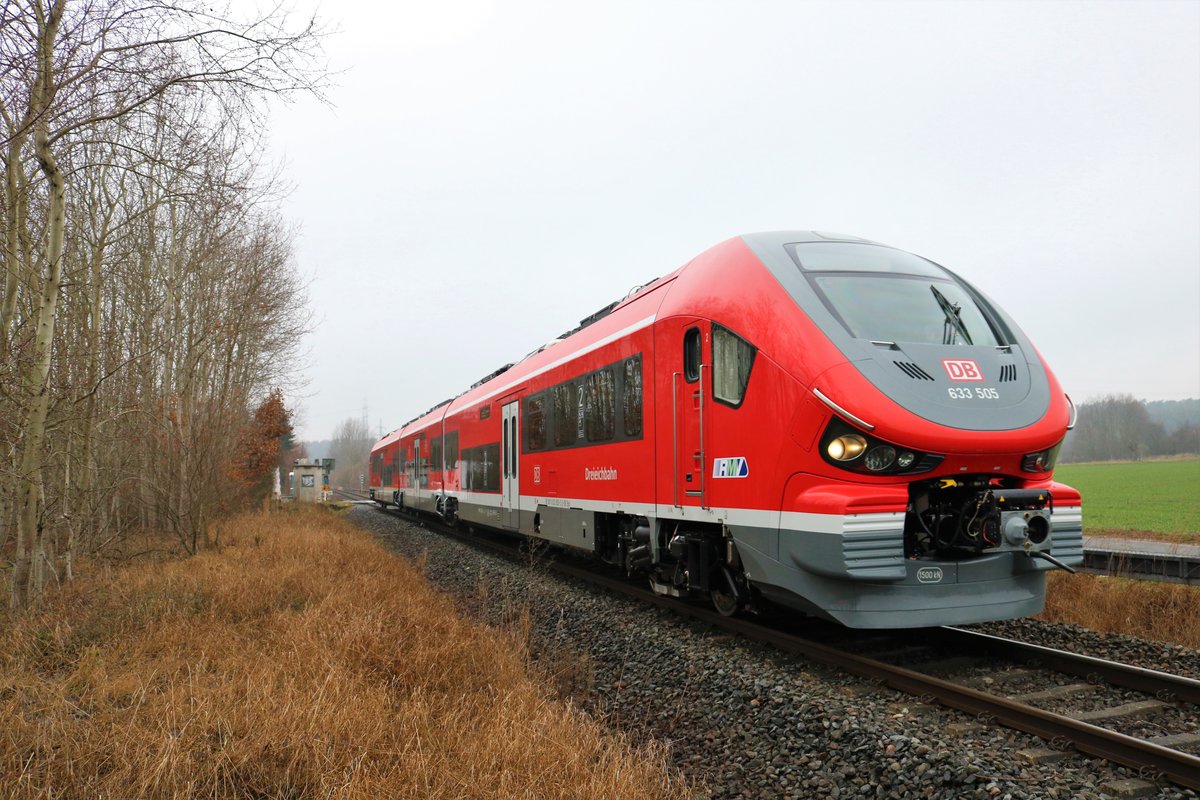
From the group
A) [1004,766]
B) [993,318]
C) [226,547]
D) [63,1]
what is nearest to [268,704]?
[1004,766]

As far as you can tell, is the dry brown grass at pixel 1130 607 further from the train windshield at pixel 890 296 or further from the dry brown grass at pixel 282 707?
the dry brown grass at pixel 282 707

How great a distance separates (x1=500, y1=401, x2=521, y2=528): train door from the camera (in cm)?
1214

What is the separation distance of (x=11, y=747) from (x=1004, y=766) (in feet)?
15.3

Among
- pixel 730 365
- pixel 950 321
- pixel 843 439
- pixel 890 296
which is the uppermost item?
pixel 890 296

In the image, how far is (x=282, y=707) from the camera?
4164 millimetres

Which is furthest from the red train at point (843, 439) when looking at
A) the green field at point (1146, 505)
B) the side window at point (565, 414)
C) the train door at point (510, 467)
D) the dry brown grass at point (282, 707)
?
the green field at point (1146, 505)

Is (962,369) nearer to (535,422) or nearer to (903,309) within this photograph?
(903,309)

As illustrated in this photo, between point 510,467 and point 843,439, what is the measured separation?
8250 mm

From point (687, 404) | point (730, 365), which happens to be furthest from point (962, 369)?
point (687, 404)

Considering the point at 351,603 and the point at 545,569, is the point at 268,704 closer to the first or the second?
the point at 351,603

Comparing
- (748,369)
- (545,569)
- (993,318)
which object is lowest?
(545,569)

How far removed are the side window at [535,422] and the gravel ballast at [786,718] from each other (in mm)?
3374

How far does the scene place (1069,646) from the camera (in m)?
5.90

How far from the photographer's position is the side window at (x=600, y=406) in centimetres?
833
